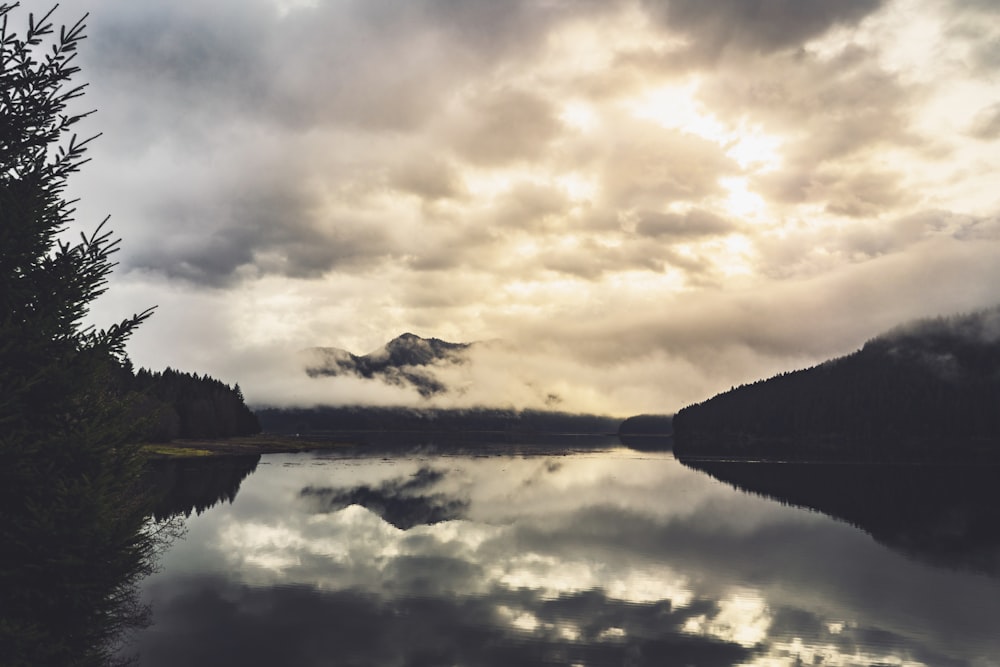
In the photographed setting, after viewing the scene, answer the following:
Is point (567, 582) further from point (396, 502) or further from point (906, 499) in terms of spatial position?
point (906, 499)

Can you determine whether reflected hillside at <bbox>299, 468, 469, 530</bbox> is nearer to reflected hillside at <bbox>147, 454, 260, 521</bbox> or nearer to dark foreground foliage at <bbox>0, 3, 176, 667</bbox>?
reflected hillside at <bbox>147, 454, 260, 521</bbox>

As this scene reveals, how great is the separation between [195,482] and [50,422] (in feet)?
351

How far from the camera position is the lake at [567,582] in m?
33.3

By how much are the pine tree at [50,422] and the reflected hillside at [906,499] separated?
70283mm

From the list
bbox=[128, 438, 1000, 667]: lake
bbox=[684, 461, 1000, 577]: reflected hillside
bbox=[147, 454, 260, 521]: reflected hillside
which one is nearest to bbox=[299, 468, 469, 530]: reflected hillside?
bbox=[128, 438, 1000, 667]: lake

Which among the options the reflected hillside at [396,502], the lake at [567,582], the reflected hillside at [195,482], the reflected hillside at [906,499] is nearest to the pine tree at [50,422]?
the lake at [567,582]

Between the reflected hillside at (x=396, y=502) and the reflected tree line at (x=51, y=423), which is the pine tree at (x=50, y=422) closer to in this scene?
the reflected tree line at (x=51, y=423)

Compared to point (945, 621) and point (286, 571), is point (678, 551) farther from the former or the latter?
point (286, 571)

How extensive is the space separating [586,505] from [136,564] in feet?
282

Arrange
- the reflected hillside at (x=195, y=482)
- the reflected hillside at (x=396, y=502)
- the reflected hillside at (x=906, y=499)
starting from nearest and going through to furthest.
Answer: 1. the reflected hillside at (x=906, y=499)
2. the reflected hillside at (x=195, y=482)
3. the reflected hillside at (x=396, y=502)

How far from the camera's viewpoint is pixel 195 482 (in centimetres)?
10944

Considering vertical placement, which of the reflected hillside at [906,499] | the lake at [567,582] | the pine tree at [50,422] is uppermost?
the pine tree at [50,422]

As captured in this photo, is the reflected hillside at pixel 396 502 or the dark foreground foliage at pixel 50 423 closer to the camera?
the dark foreground foliage at pixel 50 423

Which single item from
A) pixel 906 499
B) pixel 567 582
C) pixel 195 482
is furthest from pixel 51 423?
pixel 906 499
